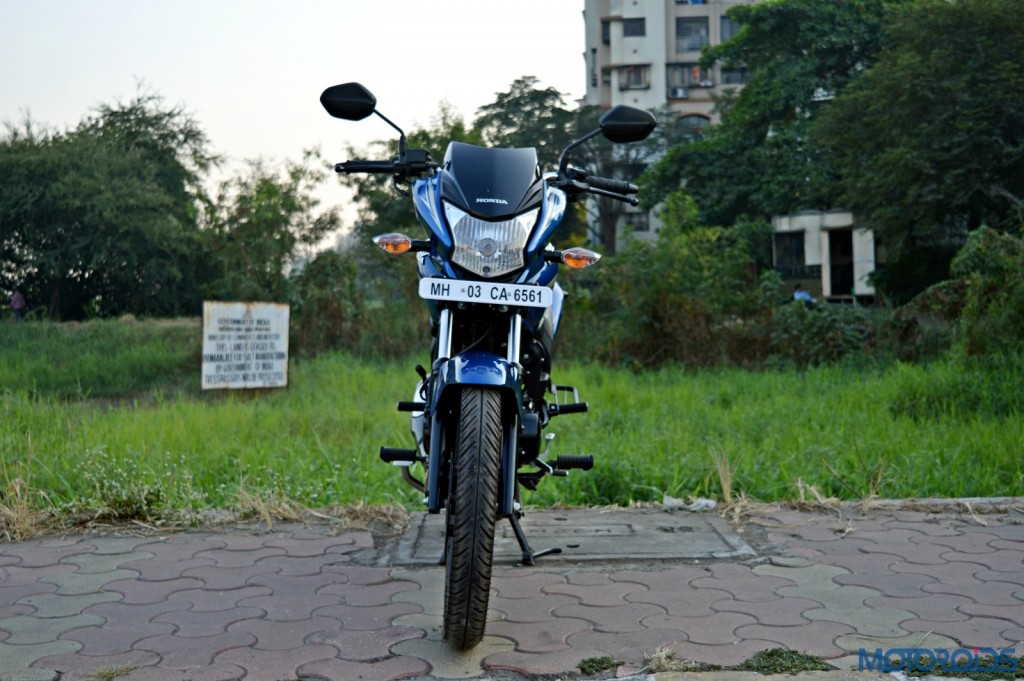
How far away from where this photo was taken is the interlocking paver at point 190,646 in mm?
2887

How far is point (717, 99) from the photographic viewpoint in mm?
45125

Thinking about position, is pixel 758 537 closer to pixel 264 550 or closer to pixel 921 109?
pixel 264 550

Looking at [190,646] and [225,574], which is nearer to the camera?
[190,646]

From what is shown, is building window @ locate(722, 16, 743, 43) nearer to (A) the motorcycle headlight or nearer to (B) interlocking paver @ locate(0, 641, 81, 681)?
(A) the motorcycle headlight

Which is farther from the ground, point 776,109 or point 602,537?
point 776,109

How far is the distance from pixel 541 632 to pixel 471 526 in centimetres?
52

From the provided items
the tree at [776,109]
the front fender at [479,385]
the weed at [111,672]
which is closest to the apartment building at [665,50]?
the tree at [776,109]

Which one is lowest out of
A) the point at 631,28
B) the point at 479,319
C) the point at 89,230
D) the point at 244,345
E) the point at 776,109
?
the point at 479,319

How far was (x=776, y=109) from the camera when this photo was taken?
36062mm

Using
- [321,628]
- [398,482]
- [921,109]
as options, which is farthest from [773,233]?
[321,628]

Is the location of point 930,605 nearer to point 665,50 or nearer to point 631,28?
point 665,50

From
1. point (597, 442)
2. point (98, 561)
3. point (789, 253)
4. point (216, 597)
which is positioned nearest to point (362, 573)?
point (216, 597)

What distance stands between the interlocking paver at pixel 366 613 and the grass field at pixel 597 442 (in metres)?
1.60

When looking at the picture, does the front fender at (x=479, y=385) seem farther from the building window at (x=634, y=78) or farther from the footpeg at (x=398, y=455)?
the building window at (x=634, y=78)
